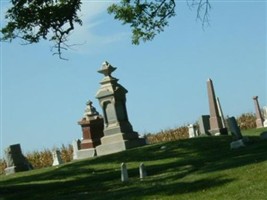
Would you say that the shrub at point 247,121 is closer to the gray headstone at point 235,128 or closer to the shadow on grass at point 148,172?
the shadow on grass at point 148,172

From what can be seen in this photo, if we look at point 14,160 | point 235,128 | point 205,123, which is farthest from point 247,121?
point 235,128

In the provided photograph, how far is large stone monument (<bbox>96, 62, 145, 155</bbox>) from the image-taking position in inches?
1125

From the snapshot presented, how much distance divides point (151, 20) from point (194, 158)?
20.7ft

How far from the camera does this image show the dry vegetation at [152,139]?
123 feet

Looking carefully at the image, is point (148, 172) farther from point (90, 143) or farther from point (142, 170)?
point (90, 143)

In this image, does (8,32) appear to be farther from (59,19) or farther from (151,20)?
(151,20)

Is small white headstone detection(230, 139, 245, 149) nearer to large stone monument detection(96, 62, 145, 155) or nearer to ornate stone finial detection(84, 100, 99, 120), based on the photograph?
large stone monument detection(96, 62, 145, 155)

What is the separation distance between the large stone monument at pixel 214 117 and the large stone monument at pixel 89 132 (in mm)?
5993

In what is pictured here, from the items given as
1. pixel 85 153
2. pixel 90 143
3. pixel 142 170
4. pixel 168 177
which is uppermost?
pixel 90 143

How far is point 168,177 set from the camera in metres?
15.4

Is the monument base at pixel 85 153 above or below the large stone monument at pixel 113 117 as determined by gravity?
below

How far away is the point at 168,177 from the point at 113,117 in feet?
46.6

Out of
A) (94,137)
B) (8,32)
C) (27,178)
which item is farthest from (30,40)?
(94,137)

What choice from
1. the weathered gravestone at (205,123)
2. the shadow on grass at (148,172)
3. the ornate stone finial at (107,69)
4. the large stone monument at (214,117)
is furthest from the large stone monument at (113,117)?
the weathered gravestone at (205,123)
